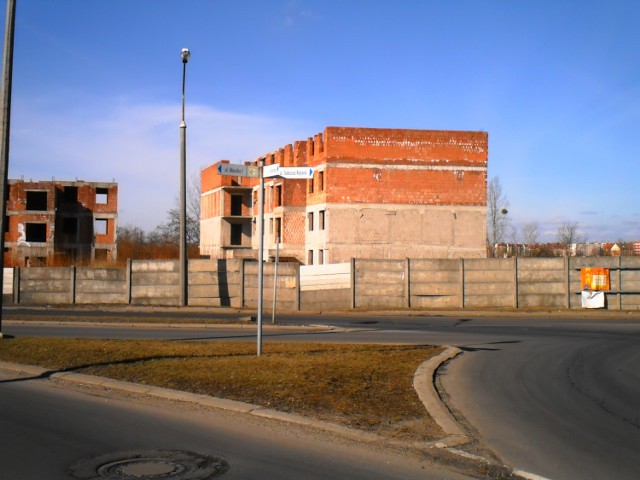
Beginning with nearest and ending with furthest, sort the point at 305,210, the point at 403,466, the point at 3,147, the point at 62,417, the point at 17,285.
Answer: the point at 403,466 → the point at 62,417 → the point at 3,147 → the point at 17,285 → the point at 305,210

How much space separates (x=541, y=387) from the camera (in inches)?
416

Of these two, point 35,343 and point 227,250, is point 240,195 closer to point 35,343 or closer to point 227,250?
point 227,250

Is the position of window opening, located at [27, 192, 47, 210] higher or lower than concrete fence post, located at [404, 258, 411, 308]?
higher

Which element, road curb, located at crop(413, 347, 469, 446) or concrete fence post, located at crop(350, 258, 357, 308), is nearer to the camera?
road curb, located at crop(413, 347, 469, 446)

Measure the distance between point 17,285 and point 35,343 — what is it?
20567mm

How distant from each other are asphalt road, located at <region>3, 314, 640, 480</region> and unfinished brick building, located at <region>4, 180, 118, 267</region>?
47.5m

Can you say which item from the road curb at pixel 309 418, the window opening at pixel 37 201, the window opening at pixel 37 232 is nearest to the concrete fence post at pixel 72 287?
the road curb at pixel 309 418

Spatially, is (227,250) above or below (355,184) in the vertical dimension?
below

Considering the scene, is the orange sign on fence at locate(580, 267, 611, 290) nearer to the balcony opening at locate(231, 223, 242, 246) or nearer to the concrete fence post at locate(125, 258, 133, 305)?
the concrete fence post at locate(125, 258, 133, 305)

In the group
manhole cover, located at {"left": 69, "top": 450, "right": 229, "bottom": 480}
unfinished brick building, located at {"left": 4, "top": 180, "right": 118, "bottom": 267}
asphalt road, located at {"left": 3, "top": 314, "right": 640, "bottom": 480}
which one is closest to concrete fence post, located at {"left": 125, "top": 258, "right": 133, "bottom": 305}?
asphalt road, located at {"left": 3, "top": 314, "right": 640, "bottom": 480}

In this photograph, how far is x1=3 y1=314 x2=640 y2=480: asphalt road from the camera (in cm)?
694

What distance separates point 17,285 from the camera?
108 feet

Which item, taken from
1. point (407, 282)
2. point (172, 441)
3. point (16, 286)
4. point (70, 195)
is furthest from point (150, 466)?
point (70, 195)

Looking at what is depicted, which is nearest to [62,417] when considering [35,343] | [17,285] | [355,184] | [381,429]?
[381,429]
